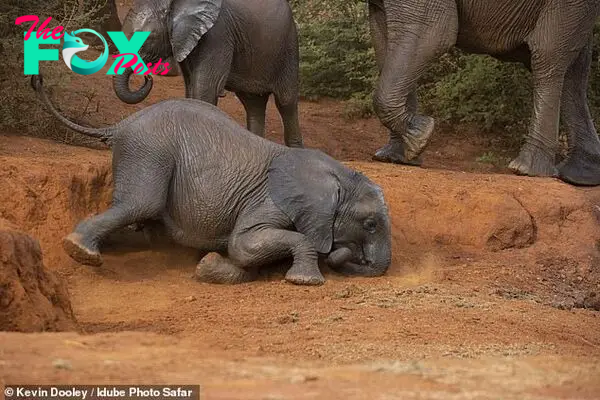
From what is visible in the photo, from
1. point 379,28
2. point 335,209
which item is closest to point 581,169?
point 379,28

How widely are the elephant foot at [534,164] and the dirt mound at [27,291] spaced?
Result: 5.86m

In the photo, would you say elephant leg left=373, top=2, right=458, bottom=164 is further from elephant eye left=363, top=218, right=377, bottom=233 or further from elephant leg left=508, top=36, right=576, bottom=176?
elephant eye left=363, top=218, right=377, bottom=233

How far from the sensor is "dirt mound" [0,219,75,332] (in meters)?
5.76

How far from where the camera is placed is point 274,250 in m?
8.06

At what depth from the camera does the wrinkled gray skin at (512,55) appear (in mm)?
10625

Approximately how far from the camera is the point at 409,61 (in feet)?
34.8

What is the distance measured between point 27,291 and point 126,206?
215 cm

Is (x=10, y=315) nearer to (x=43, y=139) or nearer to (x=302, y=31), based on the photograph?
(x=43, y=139)

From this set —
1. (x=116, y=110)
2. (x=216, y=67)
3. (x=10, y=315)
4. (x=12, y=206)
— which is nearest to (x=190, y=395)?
(x=10, y=315)

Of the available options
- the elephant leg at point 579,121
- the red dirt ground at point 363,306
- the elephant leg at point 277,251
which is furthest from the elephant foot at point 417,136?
the elephant leg at point 277,251

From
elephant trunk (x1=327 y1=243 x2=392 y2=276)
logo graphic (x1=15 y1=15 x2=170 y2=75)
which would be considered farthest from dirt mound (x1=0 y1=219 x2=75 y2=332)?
logo graphic (x1=15 y1=15 x2=170 y2=75)

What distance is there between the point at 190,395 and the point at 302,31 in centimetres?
1171

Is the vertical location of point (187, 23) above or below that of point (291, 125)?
above

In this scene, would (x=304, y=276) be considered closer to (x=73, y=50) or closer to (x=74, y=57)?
(x=73, y=50)
